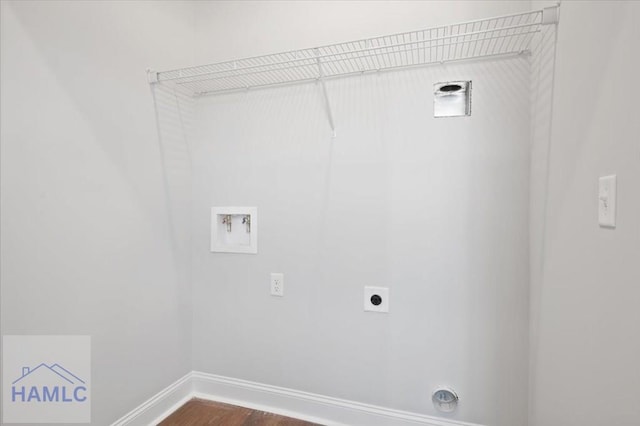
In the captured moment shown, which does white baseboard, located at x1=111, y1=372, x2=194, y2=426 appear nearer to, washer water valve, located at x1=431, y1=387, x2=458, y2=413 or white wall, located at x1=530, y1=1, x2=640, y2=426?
washer water valve, located at x1=431, y1=387, x2=458, y2=413

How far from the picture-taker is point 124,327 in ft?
4.89

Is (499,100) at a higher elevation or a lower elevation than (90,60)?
lower

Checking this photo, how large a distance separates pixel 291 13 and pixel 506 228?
156cm

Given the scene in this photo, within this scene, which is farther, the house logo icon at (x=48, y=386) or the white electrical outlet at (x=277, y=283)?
the white electrical outlet at (x=277, y=283)

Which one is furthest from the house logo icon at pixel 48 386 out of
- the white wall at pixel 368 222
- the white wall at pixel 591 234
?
the white wall at pixel 591 234

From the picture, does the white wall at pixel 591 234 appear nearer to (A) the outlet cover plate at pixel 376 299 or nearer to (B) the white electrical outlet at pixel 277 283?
(A) the outlet cover plate at pixel 376 299

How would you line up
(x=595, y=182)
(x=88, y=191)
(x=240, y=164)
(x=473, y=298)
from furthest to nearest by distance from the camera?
(x=240, y=164) < (x=473, y=298) < (x=88, y=191) < (x=595, y=182)

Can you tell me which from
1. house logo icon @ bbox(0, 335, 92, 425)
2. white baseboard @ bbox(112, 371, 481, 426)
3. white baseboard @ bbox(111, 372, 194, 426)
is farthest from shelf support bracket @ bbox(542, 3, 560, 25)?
white baseboard @ bbox(111, 372, 194, 426)

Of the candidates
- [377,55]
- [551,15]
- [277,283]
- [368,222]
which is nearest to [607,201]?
[551,15]

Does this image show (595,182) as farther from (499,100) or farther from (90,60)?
(90,60)

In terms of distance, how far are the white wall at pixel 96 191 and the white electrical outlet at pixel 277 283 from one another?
571mm

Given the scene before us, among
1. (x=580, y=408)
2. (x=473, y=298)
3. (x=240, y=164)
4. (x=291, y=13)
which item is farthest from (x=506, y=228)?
(x=291, y=13)

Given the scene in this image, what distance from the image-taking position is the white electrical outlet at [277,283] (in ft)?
5.70

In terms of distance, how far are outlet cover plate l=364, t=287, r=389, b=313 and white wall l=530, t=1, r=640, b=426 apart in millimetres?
646
